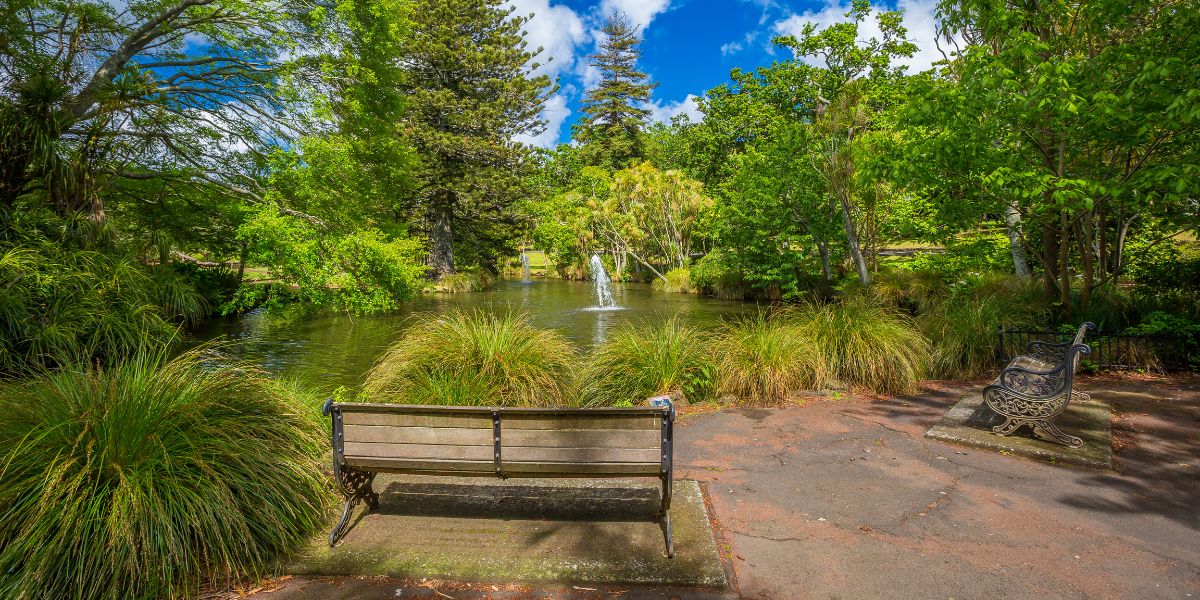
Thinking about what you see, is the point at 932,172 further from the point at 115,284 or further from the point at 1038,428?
the point at 115,284

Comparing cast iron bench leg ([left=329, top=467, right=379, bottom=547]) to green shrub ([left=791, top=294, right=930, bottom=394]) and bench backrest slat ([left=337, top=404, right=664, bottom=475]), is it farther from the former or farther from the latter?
green shrub ([left=791, top=294, right=930, bottom=394])

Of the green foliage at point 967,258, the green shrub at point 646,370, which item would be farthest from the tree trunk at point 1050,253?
the green shrub at point 646,370

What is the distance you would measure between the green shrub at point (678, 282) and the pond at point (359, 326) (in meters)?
1.49

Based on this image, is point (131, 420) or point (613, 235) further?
point (613, 235)

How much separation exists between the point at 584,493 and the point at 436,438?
1.28m

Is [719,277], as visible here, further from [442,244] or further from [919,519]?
[919,519]

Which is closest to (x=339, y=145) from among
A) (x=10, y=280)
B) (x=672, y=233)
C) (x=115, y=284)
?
(x=115, y=284)

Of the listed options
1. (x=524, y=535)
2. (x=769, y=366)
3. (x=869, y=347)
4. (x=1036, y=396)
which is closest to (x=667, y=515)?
(x=524, y=535)

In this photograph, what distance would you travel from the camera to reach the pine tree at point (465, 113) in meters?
29.4

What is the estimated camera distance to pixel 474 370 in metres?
6.19

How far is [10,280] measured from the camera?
6.78 m

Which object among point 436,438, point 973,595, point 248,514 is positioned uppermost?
point 436,438

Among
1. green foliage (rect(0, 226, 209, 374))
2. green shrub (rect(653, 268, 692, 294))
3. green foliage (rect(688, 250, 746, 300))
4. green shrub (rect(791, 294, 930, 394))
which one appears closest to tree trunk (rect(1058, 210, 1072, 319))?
green shrub (rect(791, 294, 930, 394))

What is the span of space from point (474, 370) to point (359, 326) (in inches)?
464
